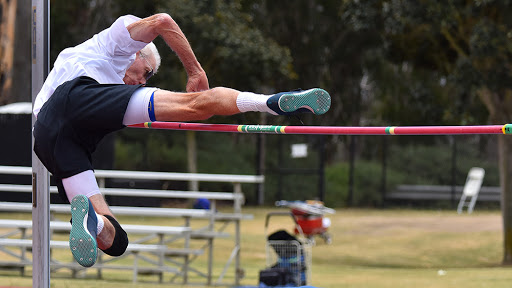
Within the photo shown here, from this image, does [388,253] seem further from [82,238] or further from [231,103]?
[82,238]

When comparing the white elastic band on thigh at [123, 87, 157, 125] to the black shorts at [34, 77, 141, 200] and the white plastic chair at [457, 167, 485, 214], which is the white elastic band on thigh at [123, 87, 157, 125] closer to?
the black shorts at [34, 77, 141, 200]

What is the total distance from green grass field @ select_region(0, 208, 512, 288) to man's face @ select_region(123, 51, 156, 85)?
3.38 meters

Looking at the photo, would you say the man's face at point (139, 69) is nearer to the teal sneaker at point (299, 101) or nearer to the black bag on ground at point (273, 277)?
→ the teal sneaker at point (299, 101)

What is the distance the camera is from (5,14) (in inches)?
563

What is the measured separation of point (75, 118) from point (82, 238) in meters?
0.47

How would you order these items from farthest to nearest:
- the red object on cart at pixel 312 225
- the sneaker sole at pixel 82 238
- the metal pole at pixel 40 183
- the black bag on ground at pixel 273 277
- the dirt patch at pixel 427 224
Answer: the dirt patch at pixel 427 224
the red object on cart at pixel 312 225
the black bag on ground at pixel 273 277
the metal pole at pixel 40 183
the sneaker sole at pixel 82 238

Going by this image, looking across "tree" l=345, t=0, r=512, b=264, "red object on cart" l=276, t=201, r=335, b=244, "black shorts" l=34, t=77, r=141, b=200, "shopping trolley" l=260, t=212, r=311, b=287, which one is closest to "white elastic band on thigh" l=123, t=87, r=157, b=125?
"black shorts" l=34, t=77, r=141, b=200

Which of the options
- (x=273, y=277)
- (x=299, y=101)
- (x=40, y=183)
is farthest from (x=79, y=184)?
(x=273, y=277)

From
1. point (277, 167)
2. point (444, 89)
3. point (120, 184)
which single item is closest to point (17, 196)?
point (120, 184)

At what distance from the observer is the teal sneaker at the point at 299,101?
2.99 m

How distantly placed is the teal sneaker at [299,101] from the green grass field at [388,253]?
405 cm

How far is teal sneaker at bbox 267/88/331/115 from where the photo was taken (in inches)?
118

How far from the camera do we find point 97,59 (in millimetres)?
3305

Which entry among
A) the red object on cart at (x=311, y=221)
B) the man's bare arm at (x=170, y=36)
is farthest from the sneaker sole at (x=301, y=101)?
the red object on cart at (x=311, y=221)
